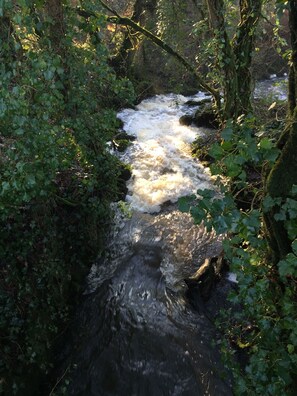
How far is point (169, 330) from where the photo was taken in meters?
5.65

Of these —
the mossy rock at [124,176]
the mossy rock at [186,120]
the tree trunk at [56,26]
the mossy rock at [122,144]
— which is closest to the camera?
the tree trunk at [56,26]

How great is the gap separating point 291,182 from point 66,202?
3.88m

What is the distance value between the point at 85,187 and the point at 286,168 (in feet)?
12.7

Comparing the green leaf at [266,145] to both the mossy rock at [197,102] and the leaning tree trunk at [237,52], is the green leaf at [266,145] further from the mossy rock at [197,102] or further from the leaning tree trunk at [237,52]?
the mossy rock at [197,102]

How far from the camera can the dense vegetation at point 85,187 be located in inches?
94.5

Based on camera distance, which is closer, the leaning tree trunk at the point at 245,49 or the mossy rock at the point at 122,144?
the leaning tree trunk at the point at 245,49

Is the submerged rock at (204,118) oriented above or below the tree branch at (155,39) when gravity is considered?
below

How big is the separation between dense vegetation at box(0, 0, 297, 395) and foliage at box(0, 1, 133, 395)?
2cm

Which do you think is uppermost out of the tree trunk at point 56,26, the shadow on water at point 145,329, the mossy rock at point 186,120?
the tree trunk at point 56,26

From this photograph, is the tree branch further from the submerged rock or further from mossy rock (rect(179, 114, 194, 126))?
mossy rock (rect(179, 114, 194, 126))

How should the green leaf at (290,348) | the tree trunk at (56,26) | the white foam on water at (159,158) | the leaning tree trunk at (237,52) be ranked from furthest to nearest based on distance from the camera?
the white foam on water at (159,158), the leaning tree trunk at (237,52), the tree trunk at (56,26), the green leaf at (290,348)

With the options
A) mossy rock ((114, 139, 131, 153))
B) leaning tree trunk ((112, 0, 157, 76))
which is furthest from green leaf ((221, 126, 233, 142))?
leaning tree trunk ((112, 0, 157, 76))

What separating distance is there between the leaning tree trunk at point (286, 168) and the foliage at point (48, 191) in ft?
6.88

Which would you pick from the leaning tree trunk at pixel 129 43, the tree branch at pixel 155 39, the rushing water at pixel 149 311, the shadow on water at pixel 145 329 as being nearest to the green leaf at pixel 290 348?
the shadow on water at pixel 145 329
